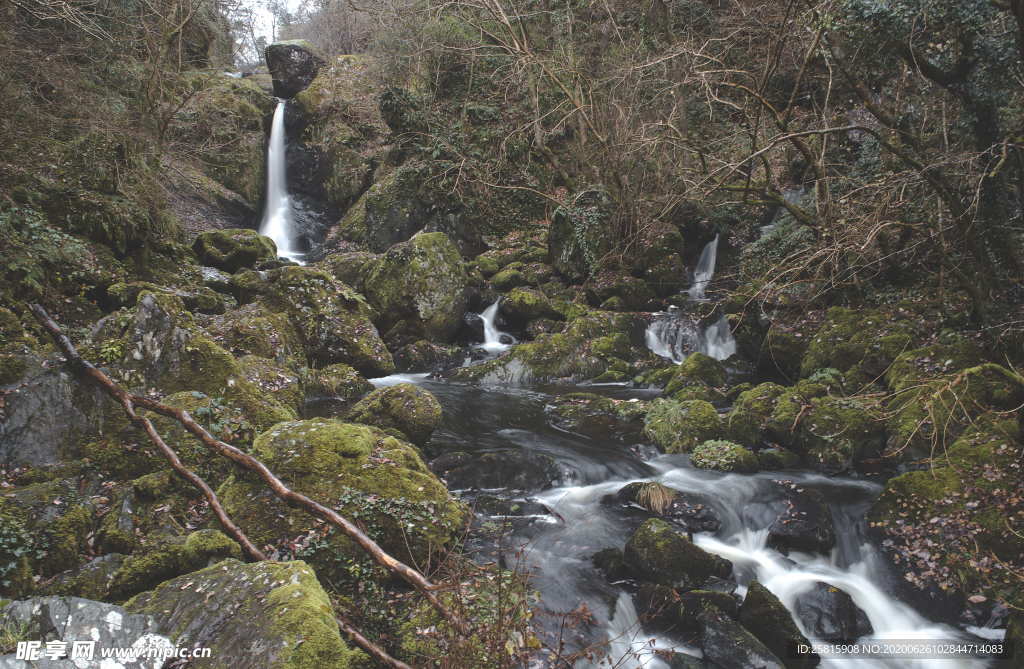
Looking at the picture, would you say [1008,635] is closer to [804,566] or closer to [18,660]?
[804,566]

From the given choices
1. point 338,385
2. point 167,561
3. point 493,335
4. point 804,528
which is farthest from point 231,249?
point 804,528

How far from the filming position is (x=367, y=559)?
13.4 ft

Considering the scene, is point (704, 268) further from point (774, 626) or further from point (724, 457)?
point (774, 626)

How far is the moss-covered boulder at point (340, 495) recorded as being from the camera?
4270 mm

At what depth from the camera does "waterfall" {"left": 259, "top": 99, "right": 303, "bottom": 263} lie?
20.3 metres

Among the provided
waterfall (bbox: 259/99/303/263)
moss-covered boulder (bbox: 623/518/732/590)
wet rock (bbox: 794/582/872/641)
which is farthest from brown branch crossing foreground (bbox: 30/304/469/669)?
waterfall (bbox: 259/99/303/263)

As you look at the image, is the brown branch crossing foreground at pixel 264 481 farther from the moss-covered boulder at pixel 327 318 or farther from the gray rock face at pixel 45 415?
the moss-covered boulder at pixel 327 318

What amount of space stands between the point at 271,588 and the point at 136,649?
1.99ft

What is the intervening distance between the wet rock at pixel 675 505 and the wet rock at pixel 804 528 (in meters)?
0.62

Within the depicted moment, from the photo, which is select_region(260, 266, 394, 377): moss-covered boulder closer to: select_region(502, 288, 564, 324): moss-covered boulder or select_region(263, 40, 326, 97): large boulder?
select_region(502, 288, 564, 324): moss-covered boulder

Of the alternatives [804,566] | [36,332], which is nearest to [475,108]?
[36,332]

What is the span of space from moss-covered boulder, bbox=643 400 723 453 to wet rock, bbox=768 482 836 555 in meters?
1.88

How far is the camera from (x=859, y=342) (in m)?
9.11

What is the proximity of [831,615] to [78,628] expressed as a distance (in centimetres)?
534
